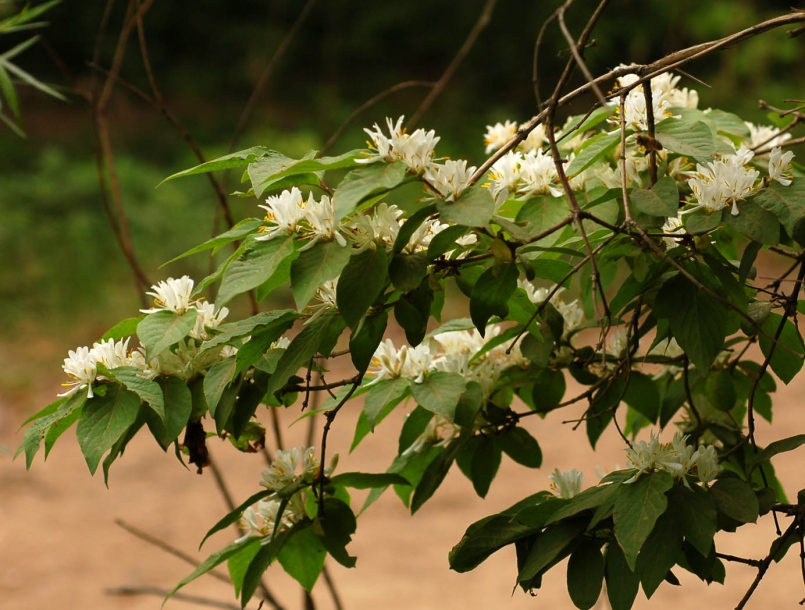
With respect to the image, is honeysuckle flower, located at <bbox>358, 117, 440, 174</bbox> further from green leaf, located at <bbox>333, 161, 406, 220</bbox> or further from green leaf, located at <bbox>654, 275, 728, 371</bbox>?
green leaf, located at <bbox>654, 275, 728, 371</bbox>

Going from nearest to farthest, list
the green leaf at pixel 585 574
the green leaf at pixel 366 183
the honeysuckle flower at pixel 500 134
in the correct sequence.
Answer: the green leaf at pixel 366 183
the green leaf at pixel 585 574
the honeysuckle flower at pixel 500 134

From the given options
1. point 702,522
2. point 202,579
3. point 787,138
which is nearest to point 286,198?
point 702,522

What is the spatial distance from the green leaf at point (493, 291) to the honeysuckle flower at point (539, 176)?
13 cm

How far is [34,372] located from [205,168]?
2.79m

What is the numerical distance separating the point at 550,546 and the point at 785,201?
27cm

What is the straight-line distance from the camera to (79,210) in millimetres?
3965

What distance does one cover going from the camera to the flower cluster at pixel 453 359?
0.69 metres

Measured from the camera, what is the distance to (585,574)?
1.95 ft

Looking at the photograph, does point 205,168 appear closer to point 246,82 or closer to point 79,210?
point 79,210

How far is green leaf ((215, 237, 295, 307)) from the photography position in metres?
0.51

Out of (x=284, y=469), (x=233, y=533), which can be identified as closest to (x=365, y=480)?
(x=284, y=469)

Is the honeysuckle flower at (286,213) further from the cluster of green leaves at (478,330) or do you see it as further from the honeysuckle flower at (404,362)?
the honeysuckle flower at (404,362)

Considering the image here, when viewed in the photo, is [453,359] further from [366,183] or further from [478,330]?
[366,183]

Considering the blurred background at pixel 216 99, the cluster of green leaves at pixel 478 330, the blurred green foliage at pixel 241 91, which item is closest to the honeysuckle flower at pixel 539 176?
the cluster of green leaves at pixel 478 330
